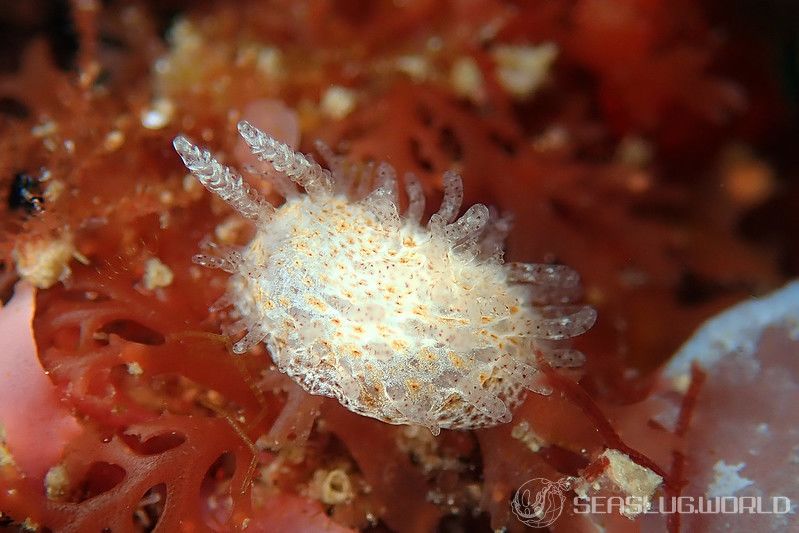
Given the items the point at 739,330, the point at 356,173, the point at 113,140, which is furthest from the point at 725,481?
the point at 113,140

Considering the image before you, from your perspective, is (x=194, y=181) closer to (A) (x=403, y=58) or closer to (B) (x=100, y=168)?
(B) (x=100, y=168)

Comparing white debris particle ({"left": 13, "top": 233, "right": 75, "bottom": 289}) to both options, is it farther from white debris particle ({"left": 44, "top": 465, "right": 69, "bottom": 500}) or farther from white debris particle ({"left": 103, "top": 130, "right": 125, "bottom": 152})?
white debris particle ({"left": 44, "top": 465, "right": 69, "bottom": 500})

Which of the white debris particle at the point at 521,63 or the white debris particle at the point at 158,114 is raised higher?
the white debris particle at the point at 521,63

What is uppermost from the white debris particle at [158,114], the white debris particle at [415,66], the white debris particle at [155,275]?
the white debris particle at [415,66]

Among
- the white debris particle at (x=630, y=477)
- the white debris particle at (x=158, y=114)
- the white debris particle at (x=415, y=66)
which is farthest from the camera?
the white debris particle at (x=415, y=66)

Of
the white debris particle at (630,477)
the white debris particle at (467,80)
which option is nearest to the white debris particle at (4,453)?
the white debris particle at (630,477)

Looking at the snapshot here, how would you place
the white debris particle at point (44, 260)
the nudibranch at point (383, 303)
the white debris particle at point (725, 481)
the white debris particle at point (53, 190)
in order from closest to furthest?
1. the nudibranch at point (383, 303)
2. the white debris particle at point (725, 481)
3. the white debris particle at point (44, 260)
4. the white debris particle at point (53, 190)

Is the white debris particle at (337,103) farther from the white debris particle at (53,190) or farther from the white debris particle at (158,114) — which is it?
the white debris particle at (53,190)
